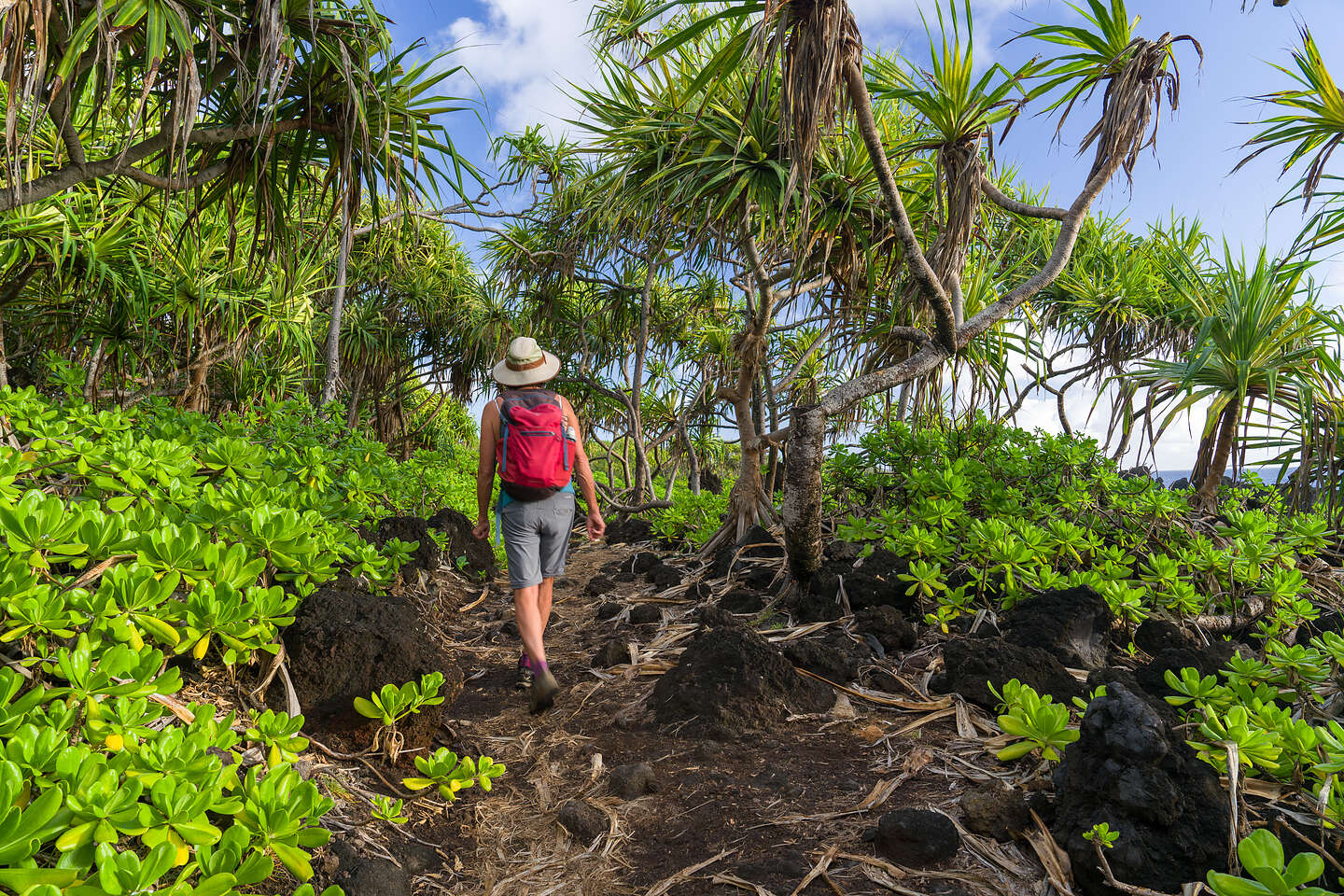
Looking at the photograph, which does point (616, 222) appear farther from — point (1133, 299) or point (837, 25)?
point (1133, 299)

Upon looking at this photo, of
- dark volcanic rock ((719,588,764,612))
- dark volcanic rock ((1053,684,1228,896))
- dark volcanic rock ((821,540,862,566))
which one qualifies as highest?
dark volcanic rock ((821,540,862,566))

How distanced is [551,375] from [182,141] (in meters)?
1.61

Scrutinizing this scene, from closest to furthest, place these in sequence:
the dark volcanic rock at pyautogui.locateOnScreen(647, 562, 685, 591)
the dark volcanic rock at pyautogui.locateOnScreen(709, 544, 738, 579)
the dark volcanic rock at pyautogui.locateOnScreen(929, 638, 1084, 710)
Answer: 1. the dark volcanic rock at pyautogui.locateOnScreen(929, 638, 1084, 710)
2. the dark volcanic rock at pyautogui.locateOnScreen(709, 544, 738, 579)
3. the dark volcanic rock at pyautogui.locateOnScreen(647, 562, 685, 591)

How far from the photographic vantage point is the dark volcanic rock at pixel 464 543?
4434mm

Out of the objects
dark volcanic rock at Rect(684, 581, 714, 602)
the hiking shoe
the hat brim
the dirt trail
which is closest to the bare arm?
the hat brim

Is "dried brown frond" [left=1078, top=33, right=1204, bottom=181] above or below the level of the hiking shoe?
above

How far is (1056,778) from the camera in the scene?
58.4 inches

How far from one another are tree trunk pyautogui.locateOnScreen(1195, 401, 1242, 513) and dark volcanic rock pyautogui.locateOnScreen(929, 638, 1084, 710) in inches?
92.3

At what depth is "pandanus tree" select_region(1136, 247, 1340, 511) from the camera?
3531 millimetres

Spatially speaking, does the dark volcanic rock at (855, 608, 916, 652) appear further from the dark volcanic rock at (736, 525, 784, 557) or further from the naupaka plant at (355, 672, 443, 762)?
the naupaka plant at (355, 672, 443, 762)

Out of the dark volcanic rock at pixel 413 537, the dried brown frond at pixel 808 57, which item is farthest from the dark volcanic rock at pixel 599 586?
the dried brown frond at pixel 808 57

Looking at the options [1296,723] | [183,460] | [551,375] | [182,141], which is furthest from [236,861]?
[182,141]

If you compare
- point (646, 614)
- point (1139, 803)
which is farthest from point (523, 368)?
point (1139, 803)

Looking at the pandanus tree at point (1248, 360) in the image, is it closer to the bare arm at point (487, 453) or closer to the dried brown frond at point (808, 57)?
the dried brown frond at point (808, 57)
